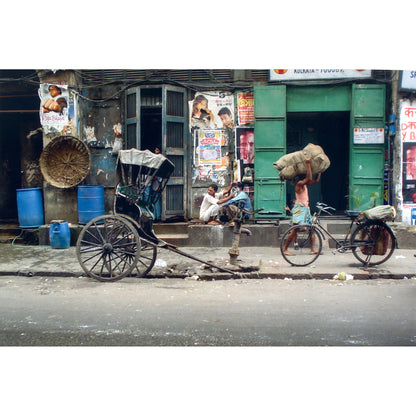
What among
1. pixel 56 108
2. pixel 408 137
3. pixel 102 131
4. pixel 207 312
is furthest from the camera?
pixel 102 131

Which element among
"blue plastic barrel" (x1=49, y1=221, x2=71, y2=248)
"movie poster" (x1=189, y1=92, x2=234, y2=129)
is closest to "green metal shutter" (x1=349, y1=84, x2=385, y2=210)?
"movie poster" (x1=189, y1=92, x2=234, y2=129)

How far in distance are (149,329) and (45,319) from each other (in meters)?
1.25

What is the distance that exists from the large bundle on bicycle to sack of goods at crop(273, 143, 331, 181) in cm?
228

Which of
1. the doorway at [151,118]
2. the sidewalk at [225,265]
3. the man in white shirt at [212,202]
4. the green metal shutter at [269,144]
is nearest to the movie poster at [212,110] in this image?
the green metal shutter at [269,144]

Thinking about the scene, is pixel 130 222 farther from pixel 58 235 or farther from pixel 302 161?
pixel 58 235

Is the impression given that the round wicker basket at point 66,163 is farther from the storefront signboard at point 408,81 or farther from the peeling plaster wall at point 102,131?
the storefront signboard at point 408,81

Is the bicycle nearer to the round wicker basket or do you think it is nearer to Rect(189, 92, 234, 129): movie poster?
Rect(189, 92, 234, 129): movie poster

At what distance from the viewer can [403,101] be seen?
32.3 feet

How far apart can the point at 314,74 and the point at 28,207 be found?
702 centimetres

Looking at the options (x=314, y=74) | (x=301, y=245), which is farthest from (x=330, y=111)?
(x=301, y=245)

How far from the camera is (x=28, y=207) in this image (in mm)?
10211
